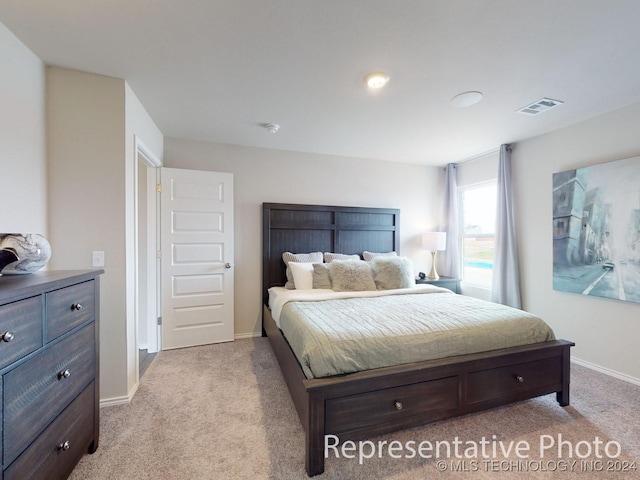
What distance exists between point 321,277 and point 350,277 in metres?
0.35

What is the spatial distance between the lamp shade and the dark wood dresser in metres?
3.90

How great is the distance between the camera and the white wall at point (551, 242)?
2.43 meters

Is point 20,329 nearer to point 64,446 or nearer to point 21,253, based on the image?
point 21,253

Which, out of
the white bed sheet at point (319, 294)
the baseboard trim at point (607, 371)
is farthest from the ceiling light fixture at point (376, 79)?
the baseboard trim at point (607, 371)

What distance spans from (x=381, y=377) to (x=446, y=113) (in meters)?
2.44

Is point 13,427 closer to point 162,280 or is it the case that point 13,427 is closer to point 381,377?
point 381,377

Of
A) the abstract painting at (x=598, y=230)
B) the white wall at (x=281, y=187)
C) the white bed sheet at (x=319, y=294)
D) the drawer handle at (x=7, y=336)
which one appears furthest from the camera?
the white wall at (x=281, y=187)

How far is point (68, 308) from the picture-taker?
1.31m

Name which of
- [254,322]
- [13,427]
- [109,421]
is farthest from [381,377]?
[254,322]

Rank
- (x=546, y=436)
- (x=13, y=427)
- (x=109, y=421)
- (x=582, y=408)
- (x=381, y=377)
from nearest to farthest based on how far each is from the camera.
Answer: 1. (x=13, y=427)
2. (x=381, y=377)
3. (x=546, y=436)
4. (x=109, y=421)
5. (x=582, y=408)

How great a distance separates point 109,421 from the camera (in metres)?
1.83

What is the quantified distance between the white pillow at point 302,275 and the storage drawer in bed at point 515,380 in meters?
1.81

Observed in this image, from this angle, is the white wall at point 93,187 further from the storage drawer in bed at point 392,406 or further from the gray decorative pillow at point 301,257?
the gray decorative pillow at point 301,257

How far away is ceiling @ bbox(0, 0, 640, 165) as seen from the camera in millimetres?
1434
